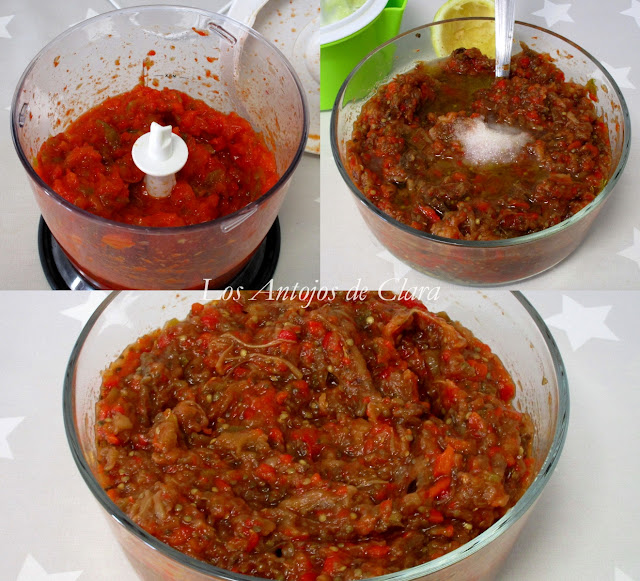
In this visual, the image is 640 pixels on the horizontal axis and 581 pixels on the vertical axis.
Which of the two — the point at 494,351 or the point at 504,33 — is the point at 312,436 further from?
the point at 504,33

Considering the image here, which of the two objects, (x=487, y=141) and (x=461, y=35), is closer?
(x=487, y=141)

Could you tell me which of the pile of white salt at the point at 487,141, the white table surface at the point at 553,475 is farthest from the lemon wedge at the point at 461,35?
the white table surface at the point at 553,475

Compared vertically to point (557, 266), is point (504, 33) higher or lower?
higher

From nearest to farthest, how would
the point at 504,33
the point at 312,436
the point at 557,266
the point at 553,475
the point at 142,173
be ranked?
the point at 312,436, the point at 142,173, the point at 553,475, the point at 504,33, the point at 557,266

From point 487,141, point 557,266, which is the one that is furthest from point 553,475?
point 487,141

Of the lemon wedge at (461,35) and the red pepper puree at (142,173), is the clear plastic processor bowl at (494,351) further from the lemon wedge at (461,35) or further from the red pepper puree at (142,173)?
the lemon wedge at (461,35)

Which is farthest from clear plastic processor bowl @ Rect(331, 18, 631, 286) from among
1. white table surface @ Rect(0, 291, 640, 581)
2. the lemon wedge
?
white table surface @ Rect(0, 291, 640, 581)

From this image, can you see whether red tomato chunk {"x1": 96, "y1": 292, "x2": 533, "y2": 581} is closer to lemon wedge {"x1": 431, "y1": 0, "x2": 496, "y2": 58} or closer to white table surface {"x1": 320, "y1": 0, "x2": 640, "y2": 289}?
white table surface {"x1": 320, "y1": 0, "x2": 640, "y2": 289}
